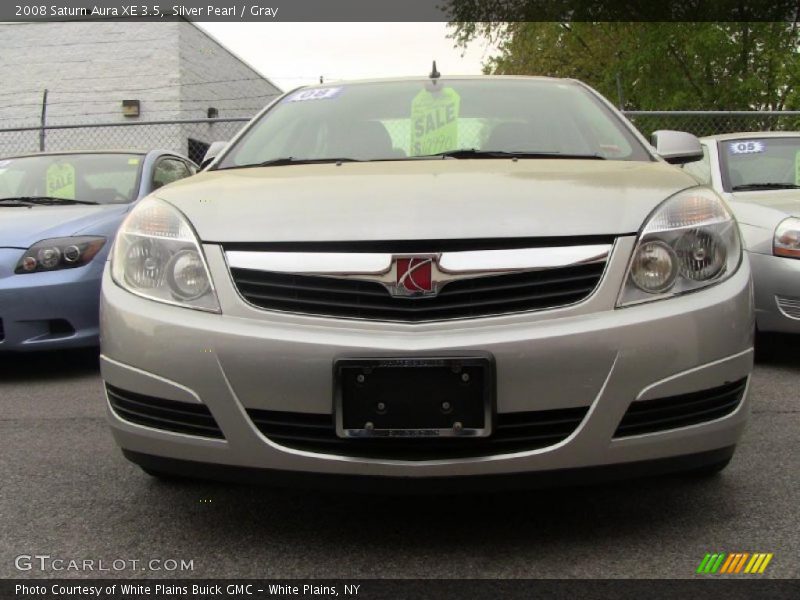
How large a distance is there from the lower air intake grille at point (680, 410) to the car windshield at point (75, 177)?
4.22 meters

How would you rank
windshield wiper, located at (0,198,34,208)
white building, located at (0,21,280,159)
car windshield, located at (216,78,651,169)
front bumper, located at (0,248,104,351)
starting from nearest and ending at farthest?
car windshield, located at (216,78,651,169), front bumper, located at (0,248,104,351), windshield wiper, located at (0,198,34,208), white building, located at (0,21,280,159)

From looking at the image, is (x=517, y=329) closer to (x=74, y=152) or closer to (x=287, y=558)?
(x=287, y=558)

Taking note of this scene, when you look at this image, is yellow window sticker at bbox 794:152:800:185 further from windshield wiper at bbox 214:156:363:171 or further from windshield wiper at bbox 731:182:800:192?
windshield wiper at bbox 214:156:363:171

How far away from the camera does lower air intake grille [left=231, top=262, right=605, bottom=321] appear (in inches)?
91.7

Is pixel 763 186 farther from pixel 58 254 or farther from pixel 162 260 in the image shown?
pixel 162 260

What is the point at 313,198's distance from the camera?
103 inches

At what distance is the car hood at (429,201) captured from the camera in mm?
2404

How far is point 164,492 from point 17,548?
0.55 meters

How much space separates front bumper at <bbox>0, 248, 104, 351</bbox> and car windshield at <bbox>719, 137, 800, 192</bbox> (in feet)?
13.2

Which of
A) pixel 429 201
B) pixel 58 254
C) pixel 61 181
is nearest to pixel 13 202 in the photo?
pixel 61 181

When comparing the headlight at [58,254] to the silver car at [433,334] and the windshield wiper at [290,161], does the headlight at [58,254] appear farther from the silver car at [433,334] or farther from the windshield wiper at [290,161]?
the silver car at [433,334]

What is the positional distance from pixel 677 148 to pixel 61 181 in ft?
13.3

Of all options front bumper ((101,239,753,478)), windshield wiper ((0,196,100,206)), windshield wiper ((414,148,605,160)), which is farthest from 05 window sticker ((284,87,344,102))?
windshield wiper ((0,196,100,206))

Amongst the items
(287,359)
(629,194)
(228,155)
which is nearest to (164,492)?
(287,359)
